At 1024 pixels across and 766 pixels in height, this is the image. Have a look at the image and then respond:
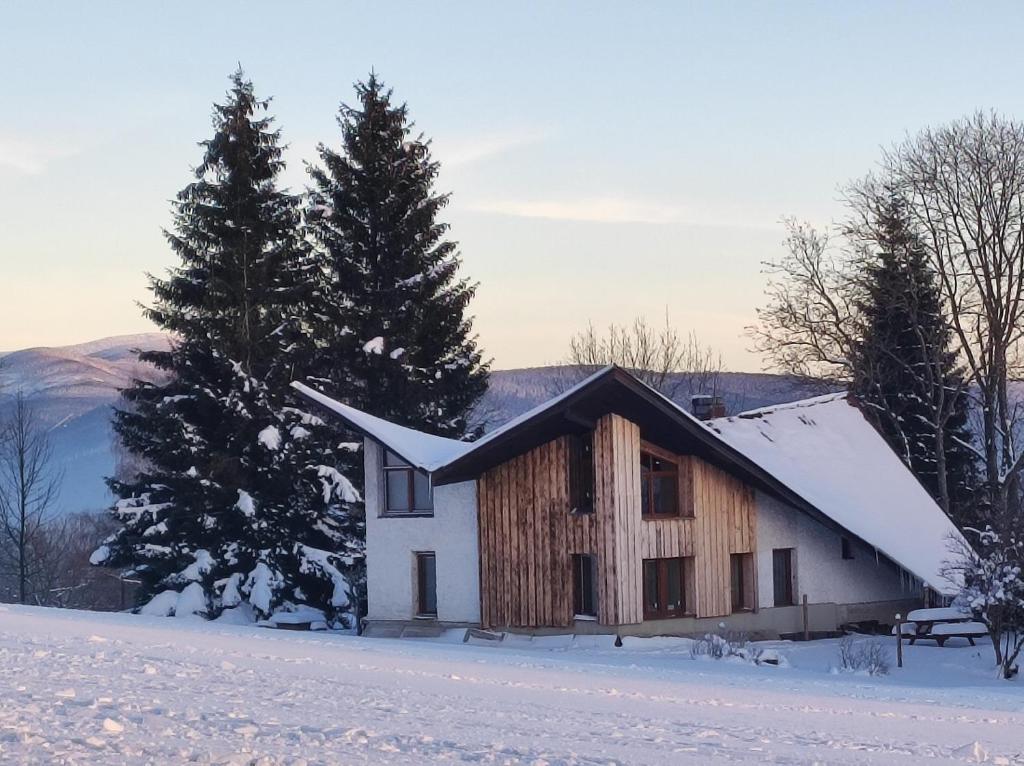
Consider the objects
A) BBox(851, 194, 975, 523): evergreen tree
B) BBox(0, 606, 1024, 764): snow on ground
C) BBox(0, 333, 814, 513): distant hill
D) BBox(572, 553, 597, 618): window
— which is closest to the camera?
BBox(0, 606, 1024, 764): snow on ground

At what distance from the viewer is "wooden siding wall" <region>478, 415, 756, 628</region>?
86.7 feet

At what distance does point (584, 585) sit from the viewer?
90.1ft

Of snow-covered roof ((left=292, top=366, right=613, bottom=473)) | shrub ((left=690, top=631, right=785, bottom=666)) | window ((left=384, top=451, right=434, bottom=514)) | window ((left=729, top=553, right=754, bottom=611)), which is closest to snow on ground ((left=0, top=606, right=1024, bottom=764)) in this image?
shrub ((left=690, top=631, right=785, bottom=666))

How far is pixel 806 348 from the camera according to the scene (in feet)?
141

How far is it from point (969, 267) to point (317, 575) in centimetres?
2165

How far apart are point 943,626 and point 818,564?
10.9 ft

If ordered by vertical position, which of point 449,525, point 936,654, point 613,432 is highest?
point 613,432

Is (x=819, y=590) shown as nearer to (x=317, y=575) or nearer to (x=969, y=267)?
(x=317, y=575)

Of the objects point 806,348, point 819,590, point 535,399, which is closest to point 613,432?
point 819,590

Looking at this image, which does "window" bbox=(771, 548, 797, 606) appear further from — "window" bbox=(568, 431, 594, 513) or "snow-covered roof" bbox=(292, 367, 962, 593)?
"window" bbox=(568, 431, 594, 513)

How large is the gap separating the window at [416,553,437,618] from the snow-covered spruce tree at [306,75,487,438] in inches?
304

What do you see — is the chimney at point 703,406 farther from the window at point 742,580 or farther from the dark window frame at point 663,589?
the dark window frame at point 663,589

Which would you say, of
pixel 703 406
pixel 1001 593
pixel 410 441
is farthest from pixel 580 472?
pixel 1001 593

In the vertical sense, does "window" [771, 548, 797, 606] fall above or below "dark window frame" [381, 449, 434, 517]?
below
